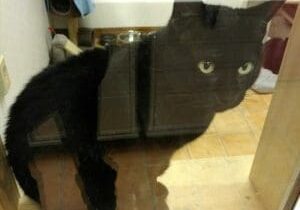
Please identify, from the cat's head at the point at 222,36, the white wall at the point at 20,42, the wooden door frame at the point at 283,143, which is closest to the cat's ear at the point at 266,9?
the cat's head at the point at 222,36

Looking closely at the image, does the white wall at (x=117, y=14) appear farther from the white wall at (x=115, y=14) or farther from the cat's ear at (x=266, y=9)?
the cat's ear at (x=266, y=9)

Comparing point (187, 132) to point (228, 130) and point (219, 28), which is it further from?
point (219, 28)

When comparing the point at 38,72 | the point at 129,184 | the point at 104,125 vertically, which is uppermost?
the point at 38,72

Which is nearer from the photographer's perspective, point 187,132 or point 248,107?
point 187,132

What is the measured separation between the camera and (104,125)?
0.90 metres

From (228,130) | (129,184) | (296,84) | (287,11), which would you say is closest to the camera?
(296,84)

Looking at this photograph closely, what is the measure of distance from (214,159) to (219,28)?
49 cm

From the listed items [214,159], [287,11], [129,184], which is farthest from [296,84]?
[129,184]

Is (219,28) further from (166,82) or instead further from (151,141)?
(151,141)

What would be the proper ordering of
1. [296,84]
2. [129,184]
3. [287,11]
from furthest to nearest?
[129,184] < [287,11] < [296,84]

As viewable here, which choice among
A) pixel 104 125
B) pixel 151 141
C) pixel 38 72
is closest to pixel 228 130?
pixel 151 141

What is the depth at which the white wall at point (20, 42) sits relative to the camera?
86cm

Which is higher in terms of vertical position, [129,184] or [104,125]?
[104,125]

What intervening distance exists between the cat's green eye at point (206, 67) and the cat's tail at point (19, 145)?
0.48 meters
